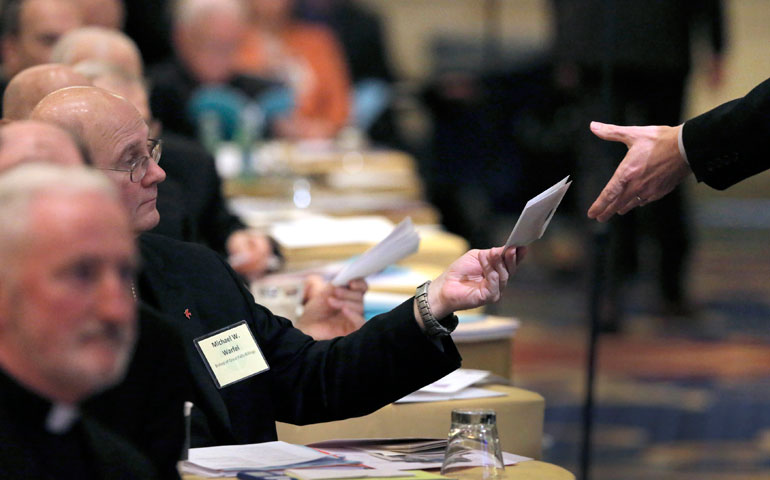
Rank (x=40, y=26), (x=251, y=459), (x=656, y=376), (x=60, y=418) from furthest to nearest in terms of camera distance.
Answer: (x=656, y=376) → (x=40, y=26) → (x=251, y=459) → (x=60, y=418)

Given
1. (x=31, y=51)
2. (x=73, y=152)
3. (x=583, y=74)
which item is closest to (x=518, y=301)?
(x=583, y=74)

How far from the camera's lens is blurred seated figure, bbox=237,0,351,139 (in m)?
8.29

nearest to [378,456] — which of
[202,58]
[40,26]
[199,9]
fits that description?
[40,26]

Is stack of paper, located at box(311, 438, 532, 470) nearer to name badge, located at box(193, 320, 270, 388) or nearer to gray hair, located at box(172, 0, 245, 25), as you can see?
name badge, located at box(193, 320, 270, 388)

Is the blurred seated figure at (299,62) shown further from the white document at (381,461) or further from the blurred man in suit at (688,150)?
the white document at (381,461)

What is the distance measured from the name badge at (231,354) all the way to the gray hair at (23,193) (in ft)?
3.06

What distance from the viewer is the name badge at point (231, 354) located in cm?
207

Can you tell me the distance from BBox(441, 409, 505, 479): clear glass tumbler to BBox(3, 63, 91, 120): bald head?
4.68 ft

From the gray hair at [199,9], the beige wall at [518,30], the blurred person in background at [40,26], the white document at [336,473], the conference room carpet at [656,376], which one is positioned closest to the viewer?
the white document at [336,473]

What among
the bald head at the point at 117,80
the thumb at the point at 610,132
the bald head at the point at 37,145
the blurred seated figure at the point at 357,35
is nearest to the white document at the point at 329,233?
the bald head at the point at 117,80

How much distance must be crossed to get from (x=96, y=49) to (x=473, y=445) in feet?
8.44

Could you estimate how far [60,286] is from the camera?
1144 mm

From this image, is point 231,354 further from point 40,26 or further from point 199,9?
point 199,9

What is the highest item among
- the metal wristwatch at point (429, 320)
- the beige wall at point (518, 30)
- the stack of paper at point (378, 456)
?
the metal wristwatch at point (429, 320)
